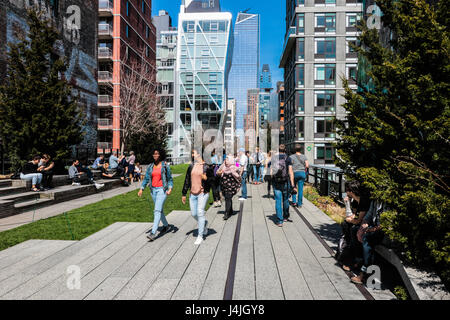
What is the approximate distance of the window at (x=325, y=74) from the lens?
36625 millimetres

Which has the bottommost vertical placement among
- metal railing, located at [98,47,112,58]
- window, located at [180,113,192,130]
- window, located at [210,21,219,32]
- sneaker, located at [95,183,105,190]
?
sneaker, located at [95,183,105,190]

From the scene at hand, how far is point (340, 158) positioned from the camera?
4.93 meters

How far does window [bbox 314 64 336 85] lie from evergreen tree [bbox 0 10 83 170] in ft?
105

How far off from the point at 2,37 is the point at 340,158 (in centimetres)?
1666

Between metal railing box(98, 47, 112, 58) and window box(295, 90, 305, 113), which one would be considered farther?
window box(295, 90, 305, 113)

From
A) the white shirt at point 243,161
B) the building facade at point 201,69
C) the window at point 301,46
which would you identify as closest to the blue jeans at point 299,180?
the white shirt at point 243,161

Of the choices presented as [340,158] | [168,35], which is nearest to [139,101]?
[340,158]

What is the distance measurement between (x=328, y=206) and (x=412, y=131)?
6.35 m

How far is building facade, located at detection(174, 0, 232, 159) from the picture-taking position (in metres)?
63.3

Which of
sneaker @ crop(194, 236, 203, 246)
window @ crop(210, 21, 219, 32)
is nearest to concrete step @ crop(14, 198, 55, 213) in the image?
sneaker @ crop(194, 236, 203, 246)

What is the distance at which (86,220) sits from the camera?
779 cm

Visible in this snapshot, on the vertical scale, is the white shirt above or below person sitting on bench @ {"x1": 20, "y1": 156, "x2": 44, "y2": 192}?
above

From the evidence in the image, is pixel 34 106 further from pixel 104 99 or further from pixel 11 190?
pixel 104 99

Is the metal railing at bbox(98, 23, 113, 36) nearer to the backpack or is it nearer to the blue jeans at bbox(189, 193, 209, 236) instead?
the backpack
